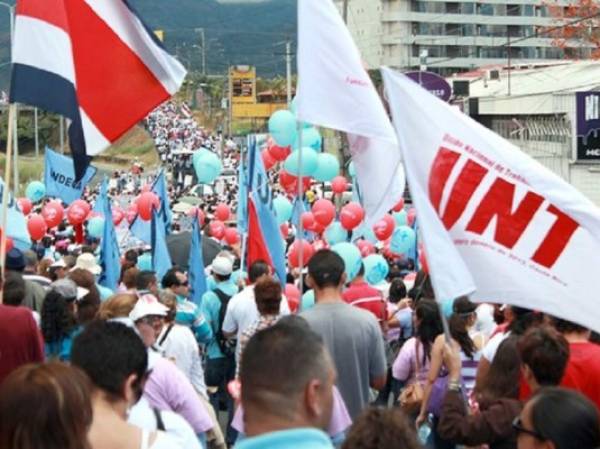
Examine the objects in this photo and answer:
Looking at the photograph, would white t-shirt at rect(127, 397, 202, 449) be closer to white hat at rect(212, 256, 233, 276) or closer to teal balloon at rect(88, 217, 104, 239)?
white hat at rect(212, 256, 233, 276)

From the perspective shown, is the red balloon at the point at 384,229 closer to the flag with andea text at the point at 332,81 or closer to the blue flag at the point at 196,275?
the blue flag at the point at 196,275

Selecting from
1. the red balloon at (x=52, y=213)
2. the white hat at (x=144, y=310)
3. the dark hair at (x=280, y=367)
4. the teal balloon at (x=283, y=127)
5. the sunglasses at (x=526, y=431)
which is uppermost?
the teal balloon at (x=283, y=127)

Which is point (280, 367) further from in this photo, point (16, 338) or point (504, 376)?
point (16, 338)

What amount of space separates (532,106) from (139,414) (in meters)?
40.2

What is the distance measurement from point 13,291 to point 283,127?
8.26 m

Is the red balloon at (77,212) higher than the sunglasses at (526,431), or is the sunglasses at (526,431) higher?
the sunglasses at (526,431)

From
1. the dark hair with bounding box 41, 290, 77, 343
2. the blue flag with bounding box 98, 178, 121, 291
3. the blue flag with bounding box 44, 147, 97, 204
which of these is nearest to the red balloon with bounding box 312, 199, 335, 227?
the blue flag with bounding box 44, 147, 97, 204

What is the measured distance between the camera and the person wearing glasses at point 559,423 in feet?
13.6

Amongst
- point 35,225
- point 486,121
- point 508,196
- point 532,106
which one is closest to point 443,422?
point 508,196

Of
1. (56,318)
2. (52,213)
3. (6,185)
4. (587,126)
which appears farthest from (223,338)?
(587,126)

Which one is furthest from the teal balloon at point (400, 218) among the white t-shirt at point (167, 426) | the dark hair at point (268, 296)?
the white t-shirt at point (167, 426)

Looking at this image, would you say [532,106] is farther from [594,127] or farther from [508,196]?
[508,196]

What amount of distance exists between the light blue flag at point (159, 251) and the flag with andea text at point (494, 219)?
735 cm

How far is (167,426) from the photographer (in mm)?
4590
